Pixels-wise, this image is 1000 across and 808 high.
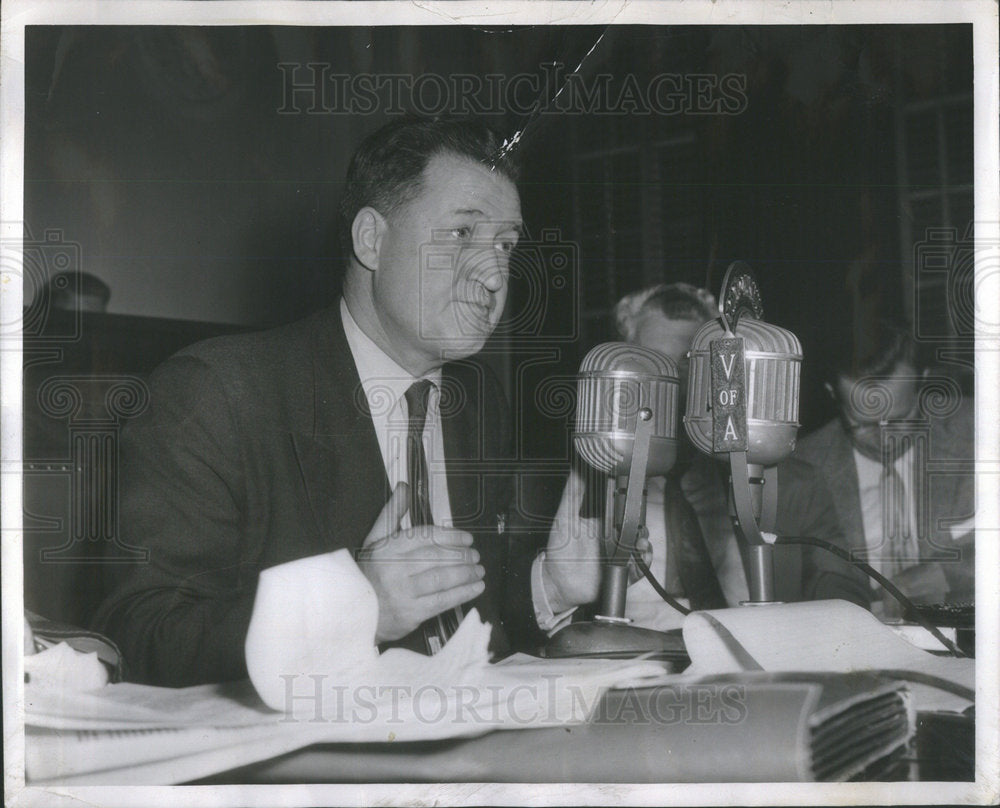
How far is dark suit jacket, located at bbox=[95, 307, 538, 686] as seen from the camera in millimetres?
1547

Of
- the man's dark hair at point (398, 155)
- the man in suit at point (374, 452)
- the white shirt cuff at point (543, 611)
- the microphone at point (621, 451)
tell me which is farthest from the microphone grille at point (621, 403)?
the man's dark hair at point (398, 155)

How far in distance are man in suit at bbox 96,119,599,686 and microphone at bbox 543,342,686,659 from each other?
40mm

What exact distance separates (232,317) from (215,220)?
17cm

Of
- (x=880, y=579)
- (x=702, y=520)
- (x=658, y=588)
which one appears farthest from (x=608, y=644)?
(x=880, y=579)

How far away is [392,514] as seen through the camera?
1.59 metres

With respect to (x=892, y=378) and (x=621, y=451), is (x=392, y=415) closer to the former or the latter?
(x=621, y=451)

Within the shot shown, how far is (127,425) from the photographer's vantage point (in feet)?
5.21

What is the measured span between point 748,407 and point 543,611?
0.47 m

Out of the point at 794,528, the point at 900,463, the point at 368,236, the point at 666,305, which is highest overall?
the point at 368,236

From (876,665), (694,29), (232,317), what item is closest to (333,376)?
(232,317)

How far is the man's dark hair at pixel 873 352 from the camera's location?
166 cm

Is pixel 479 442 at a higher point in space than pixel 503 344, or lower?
lower

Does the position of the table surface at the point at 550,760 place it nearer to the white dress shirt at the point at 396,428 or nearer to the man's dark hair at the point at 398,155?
the white dress shirt at the point at 396,428

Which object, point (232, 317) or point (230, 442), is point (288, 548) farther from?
point (232, 317)
